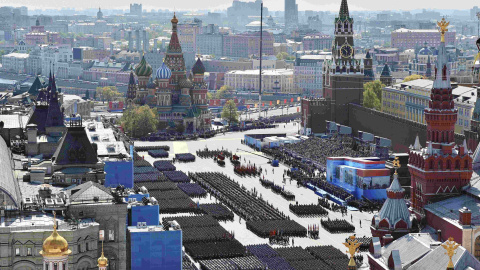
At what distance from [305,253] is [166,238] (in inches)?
729

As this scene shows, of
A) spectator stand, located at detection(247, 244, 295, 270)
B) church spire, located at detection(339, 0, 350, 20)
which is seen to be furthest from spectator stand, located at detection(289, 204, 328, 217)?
church spire, located at detection(339, 0, 350, 20)

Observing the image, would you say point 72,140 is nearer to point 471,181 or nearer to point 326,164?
point 471,181

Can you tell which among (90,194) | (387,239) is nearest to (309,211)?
(387,239)

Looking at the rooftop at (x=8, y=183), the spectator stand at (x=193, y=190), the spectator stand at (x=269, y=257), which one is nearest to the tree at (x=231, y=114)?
the spectator stand at (x=193, y=190)

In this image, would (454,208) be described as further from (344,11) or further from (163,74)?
(163,74)

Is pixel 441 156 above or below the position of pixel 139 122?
above

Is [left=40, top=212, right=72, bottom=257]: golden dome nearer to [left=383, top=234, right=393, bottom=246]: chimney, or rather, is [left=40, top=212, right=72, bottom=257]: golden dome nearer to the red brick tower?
[left=383, top=234, right=393, bottom=246]: chimney

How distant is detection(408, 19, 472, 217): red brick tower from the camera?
77.3m

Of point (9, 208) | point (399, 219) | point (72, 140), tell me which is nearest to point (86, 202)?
point (9, 208)

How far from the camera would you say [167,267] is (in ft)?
244

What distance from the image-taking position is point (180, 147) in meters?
158

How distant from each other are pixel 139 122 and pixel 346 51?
33702 mm

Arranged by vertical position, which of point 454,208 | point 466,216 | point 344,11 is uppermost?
point 344,11

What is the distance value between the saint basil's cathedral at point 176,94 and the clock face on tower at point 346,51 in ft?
84.7
